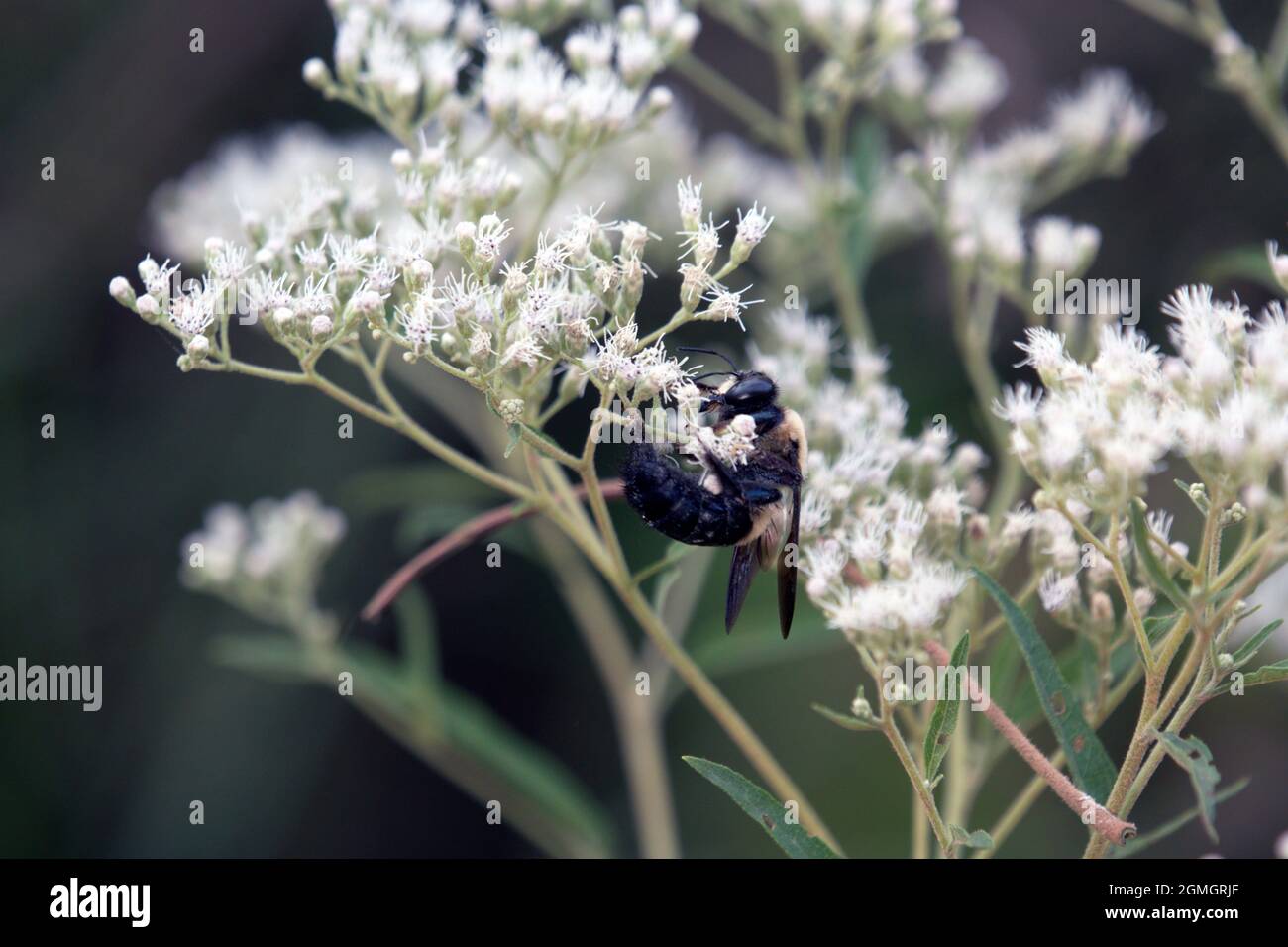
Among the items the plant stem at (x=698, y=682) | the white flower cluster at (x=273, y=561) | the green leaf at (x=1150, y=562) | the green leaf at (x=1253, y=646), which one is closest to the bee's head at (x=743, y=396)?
the plant stem at (x=698, y=682)

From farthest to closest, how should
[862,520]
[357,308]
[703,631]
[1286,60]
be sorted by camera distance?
[703,631] → [1286,60] → [862,520] → [357,308]

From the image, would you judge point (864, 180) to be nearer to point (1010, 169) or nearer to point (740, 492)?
A: point (1010, 169)

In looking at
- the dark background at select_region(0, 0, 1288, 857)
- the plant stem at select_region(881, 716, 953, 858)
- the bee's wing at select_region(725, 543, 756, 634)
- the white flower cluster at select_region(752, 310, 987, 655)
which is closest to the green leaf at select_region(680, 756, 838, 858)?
the plant stem at select_region(881, 716, 953, 858)

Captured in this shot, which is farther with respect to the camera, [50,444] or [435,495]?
[50,444]

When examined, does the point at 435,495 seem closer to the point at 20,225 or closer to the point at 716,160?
the point at 716,160

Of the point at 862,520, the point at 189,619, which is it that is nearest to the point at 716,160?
the point at 862,520
